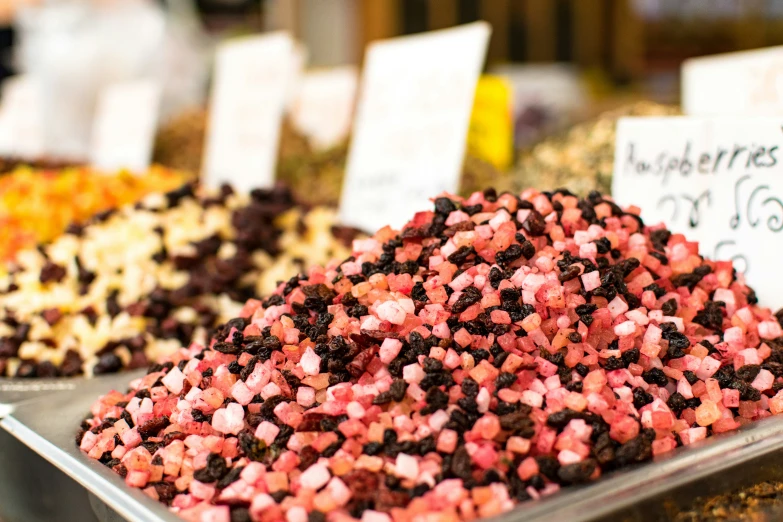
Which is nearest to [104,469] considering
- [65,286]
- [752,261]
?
[65,286]

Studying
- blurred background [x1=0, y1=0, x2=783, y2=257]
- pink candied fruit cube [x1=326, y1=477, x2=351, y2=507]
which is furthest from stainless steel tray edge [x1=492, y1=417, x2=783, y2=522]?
blurred background [x1=0, y1=0, x2=783, y2=257]

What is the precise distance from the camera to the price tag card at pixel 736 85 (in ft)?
3.79

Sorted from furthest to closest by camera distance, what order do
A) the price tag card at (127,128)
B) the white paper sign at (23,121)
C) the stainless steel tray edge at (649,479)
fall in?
the white paper sign at (23,121) → the price tag card at (127,128) → the stainless steel tray edge at (649,479)

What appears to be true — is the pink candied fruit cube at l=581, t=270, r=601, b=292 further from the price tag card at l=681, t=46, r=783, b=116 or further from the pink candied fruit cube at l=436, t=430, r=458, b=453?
the price tag card at l=681, t=46, r=783, b=116

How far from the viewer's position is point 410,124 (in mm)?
1480

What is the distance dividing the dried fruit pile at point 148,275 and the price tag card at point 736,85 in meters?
0.67

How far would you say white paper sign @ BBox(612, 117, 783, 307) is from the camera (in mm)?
948

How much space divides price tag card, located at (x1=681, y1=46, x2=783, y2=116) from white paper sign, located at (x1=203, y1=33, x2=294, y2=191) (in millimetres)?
874

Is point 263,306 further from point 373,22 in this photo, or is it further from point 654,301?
point 373,22

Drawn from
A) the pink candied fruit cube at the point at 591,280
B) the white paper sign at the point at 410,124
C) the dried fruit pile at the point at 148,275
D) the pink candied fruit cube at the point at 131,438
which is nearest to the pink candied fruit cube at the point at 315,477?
the pink candied fruit cube at the point at 131,438

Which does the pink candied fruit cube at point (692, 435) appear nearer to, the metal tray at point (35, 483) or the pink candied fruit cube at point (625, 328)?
the pink candied fruit cube at point (625, 328)

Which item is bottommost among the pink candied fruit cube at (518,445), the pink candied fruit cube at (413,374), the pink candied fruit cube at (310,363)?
the pink candied fruit cube at (518,445)

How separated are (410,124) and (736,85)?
22.4 inches

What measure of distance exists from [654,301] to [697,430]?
0.16m
